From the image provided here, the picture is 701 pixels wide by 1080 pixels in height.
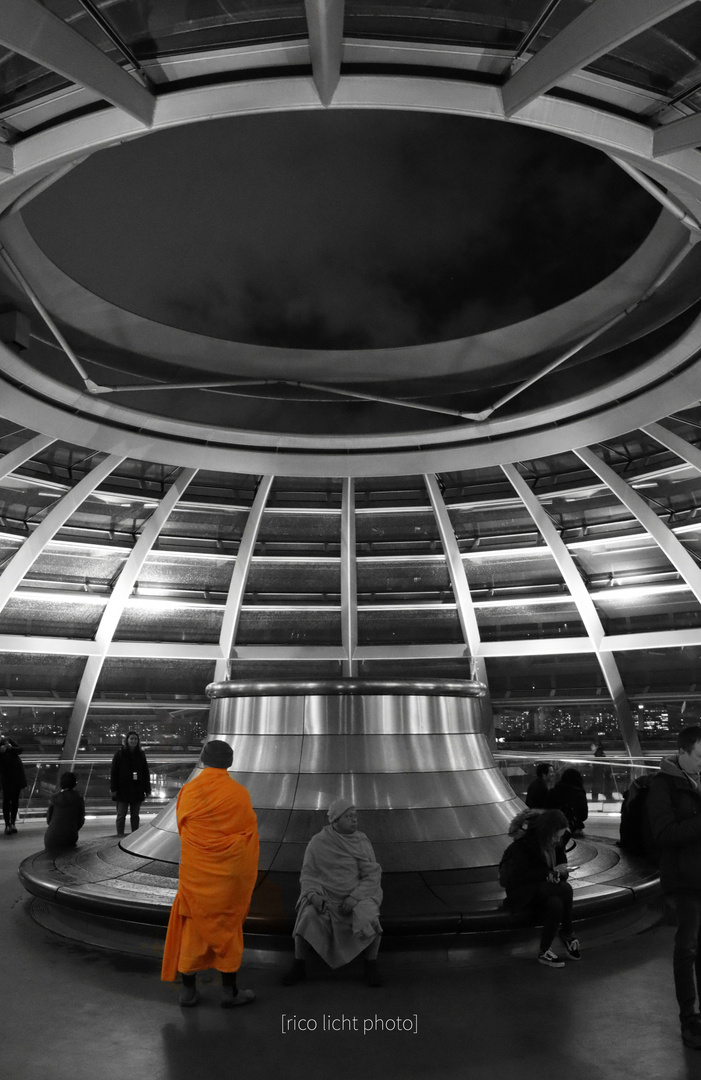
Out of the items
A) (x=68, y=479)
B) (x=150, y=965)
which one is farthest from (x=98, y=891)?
(x=68, y=479)

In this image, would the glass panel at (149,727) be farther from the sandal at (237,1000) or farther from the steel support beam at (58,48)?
the steel support beam at (58,48)

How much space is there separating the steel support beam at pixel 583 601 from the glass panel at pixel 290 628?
7.71 m

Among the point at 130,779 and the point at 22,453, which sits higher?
the point at 22,453

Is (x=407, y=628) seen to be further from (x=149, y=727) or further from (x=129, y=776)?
(x=129, y=776)

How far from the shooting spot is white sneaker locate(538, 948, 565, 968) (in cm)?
722

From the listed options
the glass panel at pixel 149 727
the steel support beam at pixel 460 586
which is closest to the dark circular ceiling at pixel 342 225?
the steel support beam at pixel 460 586

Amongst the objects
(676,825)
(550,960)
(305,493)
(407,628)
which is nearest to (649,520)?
(407,628)

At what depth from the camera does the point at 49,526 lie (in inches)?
835

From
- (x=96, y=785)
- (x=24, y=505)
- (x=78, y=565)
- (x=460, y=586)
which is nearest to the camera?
(x=96, y=785)

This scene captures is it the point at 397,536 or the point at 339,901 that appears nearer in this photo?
the point at 339,901

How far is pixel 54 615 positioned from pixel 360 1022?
21200 millimetres

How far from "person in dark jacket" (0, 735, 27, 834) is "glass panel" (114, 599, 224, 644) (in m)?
9.41

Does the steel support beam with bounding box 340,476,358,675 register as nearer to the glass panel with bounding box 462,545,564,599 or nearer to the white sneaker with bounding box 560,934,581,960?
the glass panel with bounding box 462,545,564,599

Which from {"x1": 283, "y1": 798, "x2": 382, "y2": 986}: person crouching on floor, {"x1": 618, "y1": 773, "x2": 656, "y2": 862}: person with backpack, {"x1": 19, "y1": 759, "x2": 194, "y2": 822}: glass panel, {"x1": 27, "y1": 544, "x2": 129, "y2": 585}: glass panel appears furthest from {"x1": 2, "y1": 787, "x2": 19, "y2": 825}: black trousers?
{"x1": 618, "y1": 773, "x2": 656, "y2": 862}: person with backpack
